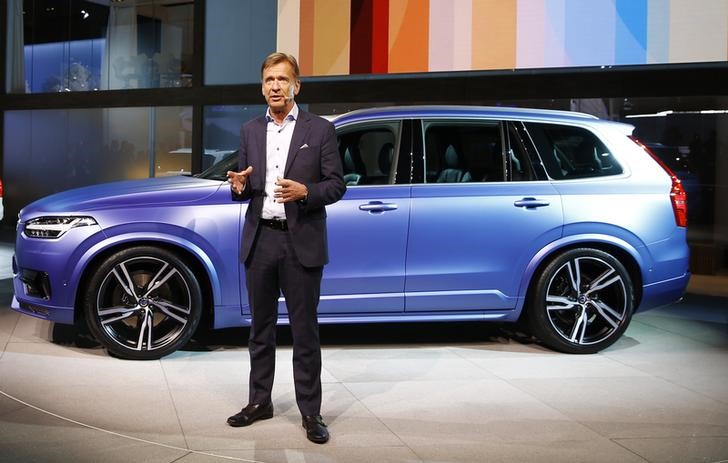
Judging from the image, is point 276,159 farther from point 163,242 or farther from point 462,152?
point 462,152

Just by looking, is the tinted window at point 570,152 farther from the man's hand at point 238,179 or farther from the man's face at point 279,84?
the man's hand at point 238,179

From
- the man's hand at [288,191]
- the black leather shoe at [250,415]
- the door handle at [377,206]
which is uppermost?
the man's hand at [288,191]

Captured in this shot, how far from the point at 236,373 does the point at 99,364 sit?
934mm

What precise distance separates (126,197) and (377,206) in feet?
5.52

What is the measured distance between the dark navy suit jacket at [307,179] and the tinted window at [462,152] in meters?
1.95

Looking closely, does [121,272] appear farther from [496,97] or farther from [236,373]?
[496,97]

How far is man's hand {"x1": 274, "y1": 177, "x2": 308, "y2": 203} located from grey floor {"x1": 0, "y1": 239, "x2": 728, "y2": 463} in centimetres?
118

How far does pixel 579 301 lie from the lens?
20.3 ft

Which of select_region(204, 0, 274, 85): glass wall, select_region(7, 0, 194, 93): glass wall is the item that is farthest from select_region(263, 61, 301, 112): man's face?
select_region(7, 0, 194, 93): glass wall

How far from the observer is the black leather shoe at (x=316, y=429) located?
4.11m

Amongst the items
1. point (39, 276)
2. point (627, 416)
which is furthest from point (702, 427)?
point (39, 276)

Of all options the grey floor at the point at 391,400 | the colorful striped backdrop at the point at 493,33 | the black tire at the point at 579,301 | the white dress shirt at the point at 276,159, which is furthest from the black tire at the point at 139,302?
the colorful striped backdrop at the point at 493,33

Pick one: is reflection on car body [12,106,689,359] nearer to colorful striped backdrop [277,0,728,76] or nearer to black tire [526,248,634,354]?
black tire [526,248,634,354]

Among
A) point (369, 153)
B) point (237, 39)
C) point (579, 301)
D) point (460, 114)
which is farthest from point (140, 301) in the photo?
point (237, 39)
